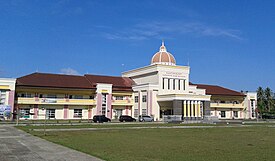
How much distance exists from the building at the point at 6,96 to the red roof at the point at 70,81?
1.94 metres

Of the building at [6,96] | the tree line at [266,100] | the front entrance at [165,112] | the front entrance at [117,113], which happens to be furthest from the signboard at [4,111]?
the tree line at [266,100]

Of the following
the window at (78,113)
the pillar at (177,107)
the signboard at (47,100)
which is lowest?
the window at (78,113)

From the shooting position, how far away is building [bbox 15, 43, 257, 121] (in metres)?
54.5

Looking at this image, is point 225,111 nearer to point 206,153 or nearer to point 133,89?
point 133,89

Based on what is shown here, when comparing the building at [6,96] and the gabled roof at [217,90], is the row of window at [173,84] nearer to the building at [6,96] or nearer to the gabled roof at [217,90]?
the gabled roof at [217,90]

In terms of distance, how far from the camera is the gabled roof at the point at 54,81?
54.6 meters

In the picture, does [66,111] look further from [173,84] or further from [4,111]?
[173,84]

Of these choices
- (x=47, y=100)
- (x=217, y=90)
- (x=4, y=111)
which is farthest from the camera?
(x=217, y=90)

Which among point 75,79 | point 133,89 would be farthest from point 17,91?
point 133,89

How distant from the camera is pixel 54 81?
57688mm

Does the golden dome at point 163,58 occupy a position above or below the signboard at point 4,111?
above

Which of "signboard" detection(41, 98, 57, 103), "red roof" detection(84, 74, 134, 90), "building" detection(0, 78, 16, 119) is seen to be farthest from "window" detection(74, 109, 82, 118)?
"building" detection(0, 78, 16, 119)

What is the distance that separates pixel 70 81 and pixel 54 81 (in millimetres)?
3345

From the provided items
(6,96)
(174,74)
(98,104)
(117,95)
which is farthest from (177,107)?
(6,96)
